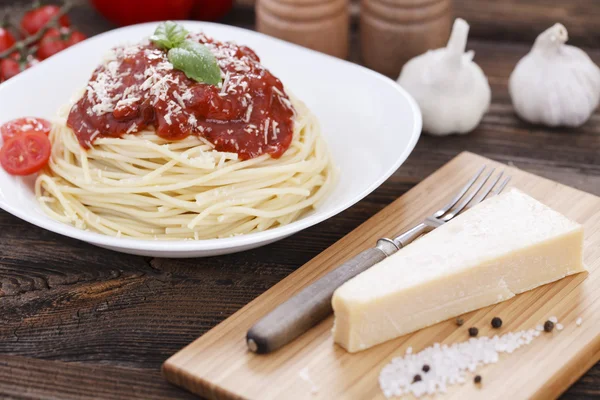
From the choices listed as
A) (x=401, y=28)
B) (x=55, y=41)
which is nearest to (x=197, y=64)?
(x=401, y=28)

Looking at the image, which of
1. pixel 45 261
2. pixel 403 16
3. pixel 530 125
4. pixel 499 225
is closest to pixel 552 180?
pixel 530 125

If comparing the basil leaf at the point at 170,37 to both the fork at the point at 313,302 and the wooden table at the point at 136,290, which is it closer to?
the wooden table at the point at 136,290

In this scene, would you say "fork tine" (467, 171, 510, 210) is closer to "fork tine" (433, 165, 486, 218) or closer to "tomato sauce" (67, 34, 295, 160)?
"fork tine" (433, 165, 486, 218)

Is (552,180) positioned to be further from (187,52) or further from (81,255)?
(81,255)

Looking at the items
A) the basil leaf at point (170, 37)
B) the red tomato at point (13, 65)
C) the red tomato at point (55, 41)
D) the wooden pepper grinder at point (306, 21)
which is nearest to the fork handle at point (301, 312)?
the basil leaf at point (170, 37)

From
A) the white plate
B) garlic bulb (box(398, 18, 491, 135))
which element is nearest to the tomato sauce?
the white plate

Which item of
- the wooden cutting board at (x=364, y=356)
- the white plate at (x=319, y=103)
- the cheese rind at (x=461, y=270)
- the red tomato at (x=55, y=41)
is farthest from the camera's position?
the red tomato at (x=55, y=41)

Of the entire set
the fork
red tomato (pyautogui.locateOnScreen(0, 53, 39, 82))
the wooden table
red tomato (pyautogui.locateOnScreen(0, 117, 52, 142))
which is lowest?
the wooden table
